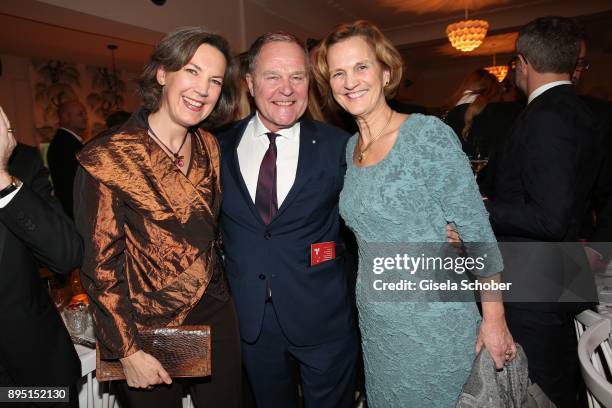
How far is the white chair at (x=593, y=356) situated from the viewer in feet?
2.95

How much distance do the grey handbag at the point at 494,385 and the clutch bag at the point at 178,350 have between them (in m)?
0.82

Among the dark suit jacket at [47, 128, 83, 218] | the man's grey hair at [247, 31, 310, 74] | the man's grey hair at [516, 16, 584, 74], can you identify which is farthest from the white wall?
the man's grey hair at [516, 16, 584, 74]

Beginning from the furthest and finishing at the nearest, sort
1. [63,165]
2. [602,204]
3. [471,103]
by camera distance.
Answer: [63,165]
[471,103]
[602,204]

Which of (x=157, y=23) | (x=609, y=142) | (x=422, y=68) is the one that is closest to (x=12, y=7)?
(x=157, y=23)

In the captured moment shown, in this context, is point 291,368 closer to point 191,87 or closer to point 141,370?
point 141,370

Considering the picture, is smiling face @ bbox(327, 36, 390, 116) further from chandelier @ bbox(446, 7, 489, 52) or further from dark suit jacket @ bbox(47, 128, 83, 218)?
chandelier @ bbox(446, 7, 489, 52)

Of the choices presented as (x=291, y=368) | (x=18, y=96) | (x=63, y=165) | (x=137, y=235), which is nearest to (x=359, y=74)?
(x=137, y=235)

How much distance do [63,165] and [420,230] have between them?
4.11m

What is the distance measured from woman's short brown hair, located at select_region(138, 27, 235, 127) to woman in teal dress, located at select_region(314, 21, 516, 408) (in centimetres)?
44

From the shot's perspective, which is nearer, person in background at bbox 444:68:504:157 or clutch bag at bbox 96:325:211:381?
clutch bag at bbox 96:325:211:381

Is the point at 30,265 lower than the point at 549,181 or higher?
lower

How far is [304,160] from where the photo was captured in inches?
66.2

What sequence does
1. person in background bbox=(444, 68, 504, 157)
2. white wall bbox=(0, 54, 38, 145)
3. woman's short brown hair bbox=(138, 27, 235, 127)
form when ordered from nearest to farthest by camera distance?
woman's short brown hair bbox=(138, 27, 235, 127) → person in background bbox=(444, 68, 504, 157) → white wall bbox=(0, 54, 38, 145)

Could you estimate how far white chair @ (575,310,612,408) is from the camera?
35.4 inches
